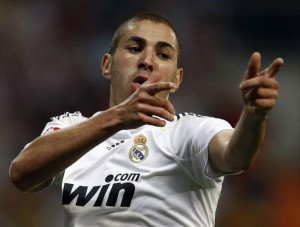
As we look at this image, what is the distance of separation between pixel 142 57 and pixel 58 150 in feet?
2.75

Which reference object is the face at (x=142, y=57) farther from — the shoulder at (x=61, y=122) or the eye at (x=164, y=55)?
the shoulder at (x=61, y=122)

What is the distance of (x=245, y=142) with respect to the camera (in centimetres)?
233

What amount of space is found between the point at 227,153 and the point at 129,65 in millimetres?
1099

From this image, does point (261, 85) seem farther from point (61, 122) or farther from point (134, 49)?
point (61, 122)

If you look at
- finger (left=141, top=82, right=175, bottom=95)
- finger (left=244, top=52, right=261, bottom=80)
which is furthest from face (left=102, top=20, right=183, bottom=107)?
finger (left=244, top=52, right=261, bottom=80)

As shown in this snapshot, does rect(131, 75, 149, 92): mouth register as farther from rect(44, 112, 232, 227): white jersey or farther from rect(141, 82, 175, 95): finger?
rect(141, 82, 175, 95): finger

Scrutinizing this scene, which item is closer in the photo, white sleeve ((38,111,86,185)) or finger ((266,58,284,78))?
finger ((266,58,284,78))

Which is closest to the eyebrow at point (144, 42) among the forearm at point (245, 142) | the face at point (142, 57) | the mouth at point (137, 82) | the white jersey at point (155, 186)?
the face at point (142, 57)

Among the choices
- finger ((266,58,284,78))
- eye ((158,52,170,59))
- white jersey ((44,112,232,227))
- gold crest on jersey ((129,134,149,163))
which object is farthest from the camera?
eye ((158,52,170,59))

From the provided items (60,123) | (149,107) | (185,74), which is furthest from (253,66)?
(185,74)

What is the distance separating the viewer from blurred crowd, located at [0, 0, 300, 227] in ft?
20.1

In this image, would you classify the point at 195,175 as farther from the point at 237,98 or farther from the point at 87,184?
the point at 237,98

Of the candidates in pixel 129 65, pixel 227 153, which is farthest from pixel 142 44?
pixel 227 153

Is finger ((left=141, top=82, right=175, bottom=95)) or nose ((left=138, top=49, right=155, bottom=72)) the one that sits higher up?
nose ((left=138, top=49, right=155, bottom=72))
